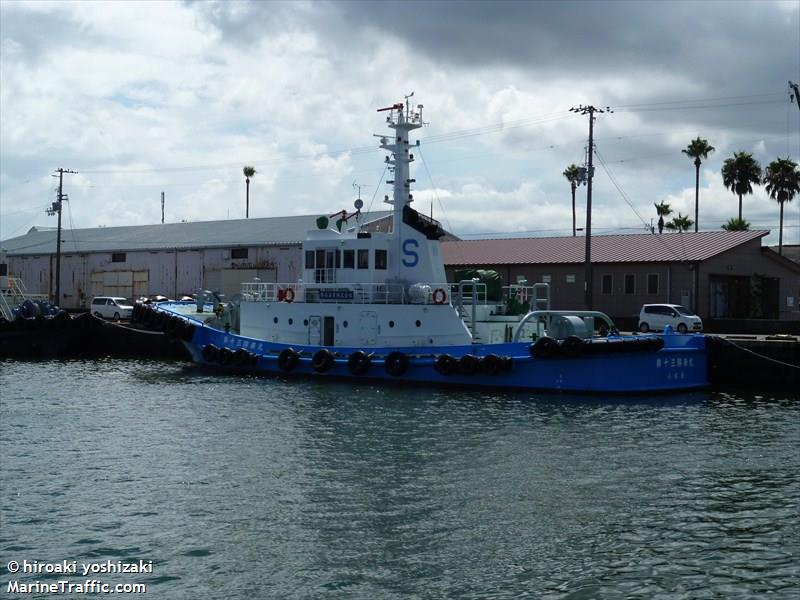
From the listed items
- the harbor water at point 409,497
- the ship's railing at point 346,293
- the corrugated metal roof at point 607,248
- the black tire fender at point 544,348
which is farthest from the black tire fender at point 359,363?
the corrugated metal roof at point 607,248

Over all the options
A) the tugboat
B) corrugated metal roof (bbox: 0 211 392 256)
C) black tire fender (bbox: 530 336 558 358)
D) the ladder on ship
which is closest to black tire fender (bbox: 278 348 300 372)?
the tugboat

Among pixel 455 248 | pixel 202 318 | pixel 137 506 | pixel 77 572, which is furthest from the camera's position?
pixel 455 248

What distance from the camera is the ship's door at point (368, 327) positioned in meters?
24.9

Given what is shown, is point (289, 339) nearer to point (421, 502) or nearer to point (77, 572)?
point (421, 502)

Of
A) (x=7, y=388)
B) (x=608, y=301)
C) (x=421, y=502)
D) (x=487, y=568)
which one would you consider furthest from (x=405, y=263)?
(x=608, y=301)

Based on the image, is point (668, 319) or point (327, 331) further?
point (668, 319)

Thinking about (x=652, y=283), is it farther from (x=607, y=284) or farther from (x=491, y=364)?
(x=491, y=364)

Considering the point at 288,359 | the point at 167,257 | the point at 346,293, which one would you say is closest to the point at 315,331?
the point at 288,359

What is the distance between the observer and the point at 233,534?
1048 centimetres

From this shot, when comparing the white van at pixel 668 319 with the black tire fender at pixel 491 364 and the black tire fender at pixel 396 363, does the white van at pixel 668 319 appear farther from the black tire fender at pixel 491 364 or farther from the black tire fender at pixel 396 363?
the black tire fender at pixel 396 363

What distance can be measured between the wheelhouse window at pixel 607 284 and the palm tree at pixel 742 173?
25178 mm

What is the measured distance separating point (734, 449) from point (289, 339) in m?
14.6

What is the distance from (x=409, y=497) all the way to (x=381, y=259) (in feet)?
44.9

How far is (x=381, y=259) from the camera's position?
990 inches
